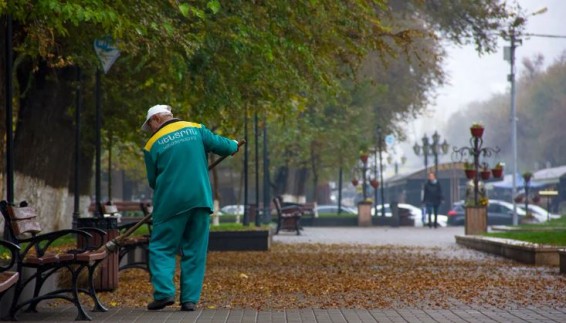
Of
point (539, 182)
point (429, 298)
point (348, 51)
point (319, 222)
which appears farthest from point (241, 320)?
point (539, 182)

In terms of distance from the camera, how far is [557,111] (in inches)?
4402

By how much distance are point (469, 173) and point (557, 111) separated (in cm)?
7920

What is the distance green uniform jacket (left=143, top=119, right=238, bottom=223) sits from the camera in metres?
11.2

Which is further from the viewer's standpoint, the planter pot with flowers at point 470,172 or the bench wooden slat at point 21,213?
the planter pot with flowers at point 470,172

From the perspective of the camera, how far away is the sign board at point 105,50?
17.3 meters

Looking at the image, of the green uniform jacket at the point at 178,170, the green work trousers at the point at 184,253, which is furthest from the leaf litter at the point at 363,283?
the green uniform jacket at the point at 178,170

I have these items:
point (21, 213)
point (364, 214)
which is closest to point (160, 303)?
point (21, 213)

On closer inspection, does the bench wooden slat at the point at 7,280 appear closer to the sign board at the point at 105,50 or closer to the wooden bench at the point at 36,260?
the wooden bench at the point at 36,260

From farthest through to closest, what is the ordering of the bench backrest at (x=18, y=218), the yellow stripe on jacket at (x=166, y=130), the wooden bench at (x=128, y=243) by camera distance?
1. the wooden bench at (x=128, y=243)
2. the yellow stripe on jacket at (x=166, y=130)
3. the bench backrest at (x=18, y=218)

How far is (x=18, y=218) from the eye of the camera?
1073 centimetres

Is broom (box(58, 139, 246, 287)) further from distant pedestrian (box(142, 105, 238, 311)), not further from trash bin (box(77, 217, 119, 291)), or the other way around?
distant pedestrian (box(142, 105, 238, 311))

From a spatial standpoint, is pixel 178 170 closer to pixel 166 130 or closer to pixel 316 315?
pixel 166 130

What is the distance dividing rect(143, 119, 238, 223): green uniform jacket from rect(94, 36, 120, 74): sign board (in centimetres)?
589

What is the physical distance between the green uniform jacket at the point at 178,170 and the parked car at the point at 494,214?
44.8 meters
